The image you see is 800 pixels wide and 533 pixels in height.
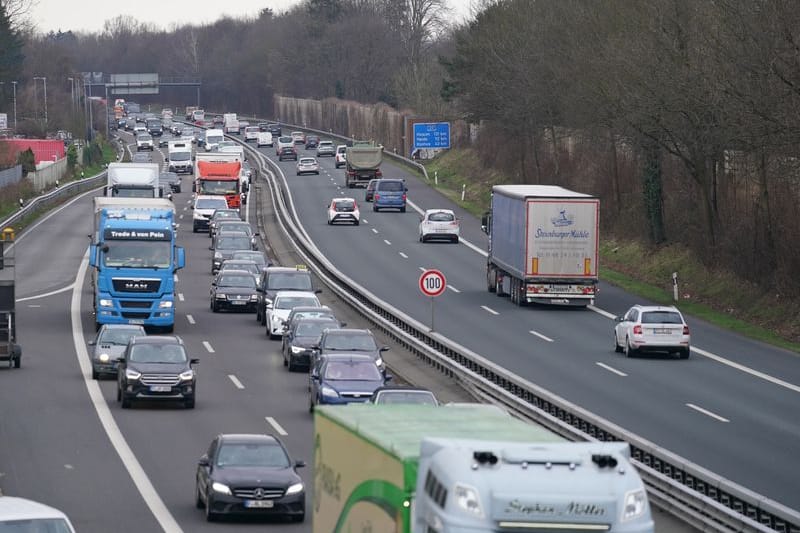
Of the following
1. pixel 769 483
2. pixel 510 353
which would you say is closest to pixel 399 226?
pixel 510 353

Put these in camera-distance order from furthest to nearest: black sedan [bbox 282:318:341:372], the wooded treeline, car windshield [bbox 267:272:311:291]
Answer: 1. car windshield [bbox 267:272:311:291]
2. the wooded treeline
3. black sedan [bbox 282:318:341:372]

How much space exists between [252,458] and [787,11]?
75.5 feet

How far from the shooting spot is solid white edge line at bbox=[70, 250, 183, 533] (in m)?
21.8

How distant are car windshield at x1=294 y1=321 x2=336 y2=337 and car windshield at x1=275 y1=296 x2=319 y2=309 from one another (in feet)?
17.7

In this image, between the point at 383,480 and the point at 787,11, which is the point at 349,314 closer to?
the point at 787,11

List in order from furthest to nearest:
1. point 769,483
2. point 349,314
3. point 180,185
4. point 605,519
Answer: point 180,185, point 349,314, point 769,483, point 605,519

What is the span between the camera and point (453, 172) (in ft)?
342

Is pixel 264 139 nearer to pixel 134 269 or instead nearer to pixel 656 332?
Result: pixel 134 269

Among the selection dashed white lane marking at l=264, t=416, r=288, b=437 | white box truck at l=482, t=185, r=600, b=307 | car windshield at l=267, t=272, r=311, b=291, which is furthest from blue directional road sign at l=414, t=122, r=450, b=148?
dashed white lane marking at l=264, t=416, r=288, b=437

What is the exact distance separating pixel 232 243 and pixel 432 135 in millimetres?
47486

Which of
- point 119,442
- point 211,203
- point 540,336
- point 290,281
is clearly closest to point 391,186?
point 211,203

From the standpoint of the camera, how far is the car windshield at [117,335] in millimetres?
36781

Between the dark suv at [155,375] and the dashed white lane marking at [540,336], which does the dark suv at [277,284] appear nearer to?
the dashed white lane marking at [540,336]

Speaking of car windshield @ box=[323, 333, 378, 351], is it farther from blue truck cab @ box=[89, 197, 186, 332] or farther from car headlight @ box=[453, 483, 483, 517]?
car headlight @ box=[453, 483, 483, 517]
